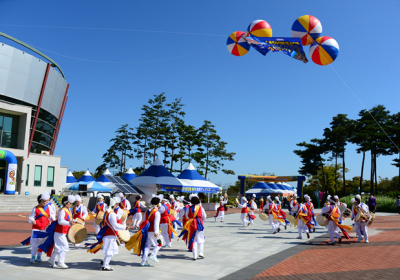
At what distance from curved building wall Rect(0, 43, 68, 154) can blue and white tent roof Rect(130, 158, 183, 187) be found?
49.5ft

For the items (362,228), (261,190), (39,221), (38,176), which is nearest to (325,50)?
(362,228)

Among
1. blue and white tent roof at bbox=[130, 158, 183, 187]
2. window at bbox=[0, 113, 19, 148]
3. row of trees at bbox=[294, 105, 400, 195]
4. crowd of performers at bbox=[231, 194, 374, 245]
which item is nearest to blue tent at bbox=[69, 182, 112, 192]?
blue and white tent roof at bbox=[130, 158, 183, 187]

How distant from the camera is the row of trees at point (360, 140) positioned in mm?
42500

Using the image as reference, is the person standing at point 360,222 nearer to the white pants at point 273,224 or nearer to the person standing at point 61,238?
the white pants at point 273,224

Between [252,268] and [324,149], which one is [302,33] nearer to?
[252,268]

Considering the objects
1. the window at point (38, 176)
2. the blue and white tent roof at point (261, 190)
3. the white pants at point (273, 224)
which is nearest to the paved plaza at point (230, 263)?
the white pants at point (273, 224)

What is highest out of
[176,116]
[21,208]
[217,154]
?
[176,116]

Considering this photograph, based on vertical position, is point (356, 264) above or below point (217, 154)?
below

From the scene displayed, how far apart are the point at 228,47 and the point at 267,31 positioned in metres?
1.68

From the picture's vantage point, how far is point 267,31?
38.4 ft

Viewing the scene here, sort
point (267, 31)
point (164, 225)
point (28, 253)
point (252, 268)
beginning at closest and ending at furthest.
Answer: point (252, 268) → point (28, 253) → point (164, 225) → point (267, 31)

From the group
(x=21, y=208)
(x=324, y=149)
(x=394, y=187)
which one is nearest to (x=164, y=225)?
(x=21, y=208)

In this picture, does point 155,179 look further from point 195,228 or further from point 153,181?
point 195,228

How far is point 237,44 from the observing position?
12.2 metres
